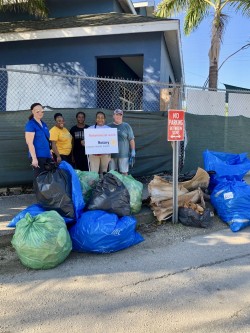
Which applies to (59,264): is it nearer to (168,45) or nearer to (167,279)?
(167,279)

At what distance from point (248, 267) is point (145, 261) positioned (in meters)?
1.17

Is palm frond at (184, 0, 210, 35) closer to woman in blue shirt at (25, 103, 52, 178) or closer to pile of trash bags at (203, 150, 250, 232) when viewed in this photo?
pile of trash bags at (203, 150, 250, 232)

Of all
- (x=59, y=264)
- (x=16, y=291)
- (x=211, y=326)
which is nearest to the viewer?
(x=211, y=326)

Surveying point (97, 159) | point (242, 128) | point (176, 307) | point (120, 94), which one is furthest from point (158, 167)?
point (120, 94)

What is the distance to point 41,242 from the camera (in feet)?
11.5

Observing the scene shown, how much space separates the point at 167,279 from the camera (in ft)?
11.5

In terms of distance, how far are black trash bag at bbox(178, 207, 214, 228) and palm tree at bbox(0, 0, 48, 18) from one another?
28.5 ft

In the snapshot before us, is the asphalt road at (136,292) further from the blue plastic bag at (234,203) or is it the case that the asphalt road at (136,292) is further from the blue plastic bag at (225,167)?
the blue plastic bag at (225,167)

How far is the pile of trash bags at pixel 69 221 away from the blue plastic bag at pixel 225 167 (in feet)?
5.65

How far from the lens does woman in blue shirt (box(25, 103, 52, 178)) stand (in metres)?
4.75

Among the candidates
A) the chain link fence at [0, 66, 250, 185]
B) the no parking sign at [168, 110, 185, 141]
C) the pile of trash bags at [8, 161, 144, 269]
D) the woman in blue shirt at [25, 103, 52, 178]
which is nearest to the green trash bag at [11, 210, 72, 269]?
the pile of trash bags at [8, 161, 144, 269]

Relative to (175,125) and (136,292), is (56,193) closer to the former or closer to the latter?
(136,292)

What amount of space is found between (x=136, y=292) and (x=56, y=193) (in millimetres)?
1644

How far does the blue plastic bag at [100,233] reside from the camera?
156 inches
